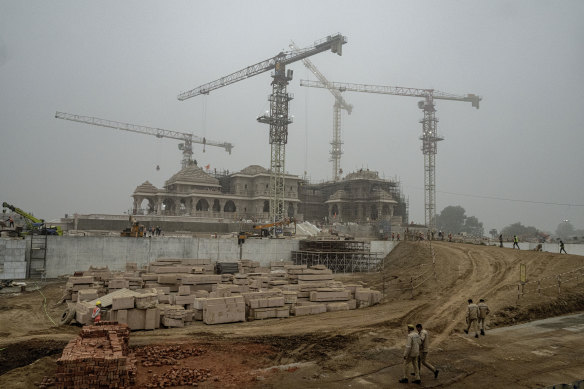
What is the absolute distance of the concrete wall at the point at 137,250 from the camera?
27672mm

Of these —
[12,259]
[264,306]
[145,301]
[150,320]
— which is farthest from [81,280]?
[12,259]

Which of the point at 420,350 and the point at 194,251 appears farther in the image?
the point at 194,251

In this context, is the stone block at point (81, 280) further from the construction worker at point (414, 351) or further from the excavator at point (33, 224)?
the construction worker at point (414, 351)

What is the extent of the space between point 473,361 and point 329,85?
9488 centimetres

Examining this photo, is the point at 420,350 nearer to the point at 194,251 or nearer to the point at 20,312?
the point at 20,312

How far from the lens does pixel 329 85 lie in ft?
326

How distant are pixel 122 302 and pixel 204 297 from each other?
4166 millimetres

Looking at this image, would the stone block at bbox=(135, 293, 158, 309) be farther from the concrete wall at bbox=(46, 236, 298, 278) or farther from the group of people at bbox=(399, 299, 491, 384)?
the concrete wall at bbox=(46, 236, 298, 278)

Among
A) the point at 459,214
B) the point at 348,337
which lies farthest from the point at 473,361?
the point at 459,214

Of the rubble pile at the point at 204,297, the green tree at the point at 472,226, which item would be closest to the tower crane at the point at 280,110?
the rubble pile at the point at 204,297

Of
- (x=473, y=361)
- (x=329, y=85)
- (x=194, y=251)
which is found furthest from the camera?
(x=329, y=85)

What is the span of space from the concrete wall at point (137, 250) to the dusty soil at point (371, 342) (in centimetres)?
683

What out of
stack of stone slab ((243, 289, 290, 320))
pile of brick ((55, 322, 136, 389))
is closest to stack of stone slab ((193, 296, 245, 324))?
stack of stone slab ((243, 289, 290, 320))

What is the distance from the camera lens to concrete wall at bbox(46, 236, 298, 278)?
27672 mm
